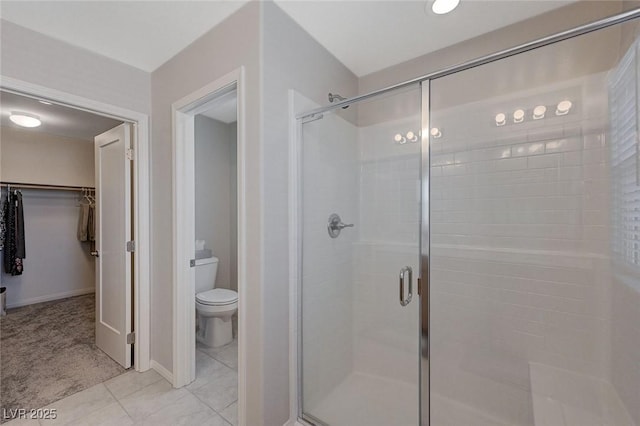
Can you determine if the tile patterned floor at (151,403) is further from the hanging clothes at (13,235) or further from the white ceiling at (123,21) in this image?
the hanging clothes at (13,235)

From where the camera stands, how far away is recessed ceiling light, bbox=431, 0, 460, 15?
4.95 ft

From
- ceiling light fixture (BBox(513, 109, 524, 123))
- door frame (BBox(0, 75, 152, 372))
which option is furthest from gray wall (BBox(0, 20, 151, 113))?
ceiling light fixture (BBox(513, 109, 524, 123))

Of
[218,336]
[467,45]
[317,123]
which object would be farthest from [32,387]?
[467,45]

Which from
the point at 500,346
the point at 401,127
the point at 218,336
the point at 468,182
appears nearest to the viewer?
the point at 500,346

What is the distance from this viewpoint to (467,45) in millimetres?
1886

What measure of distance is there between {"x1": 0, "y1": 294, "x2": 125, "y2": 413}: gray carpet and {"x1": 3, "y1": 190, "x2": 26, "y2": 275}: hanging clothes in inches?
22.9

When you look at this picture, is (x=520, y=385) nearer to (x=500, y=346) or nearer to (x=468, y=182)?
(x=500, y=346)

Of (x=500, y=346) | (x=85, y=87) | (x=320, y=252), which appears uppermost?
(x=85, y=87)

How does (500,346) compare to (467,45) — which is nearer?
(500,346)

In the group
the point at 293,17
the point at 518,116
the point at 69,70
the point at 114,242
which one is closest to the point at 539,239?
the point at 518,116

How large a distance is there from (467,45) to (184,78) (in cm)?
200

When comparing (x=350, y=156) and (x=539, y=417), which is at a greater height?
(x=350, y=156)

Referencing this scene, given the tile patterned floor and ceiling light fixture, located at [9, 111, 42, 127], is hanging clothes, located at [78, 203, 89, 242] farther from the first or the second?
the tile patterned floor

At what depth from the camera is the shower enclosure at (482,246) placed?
1383 millimetres
